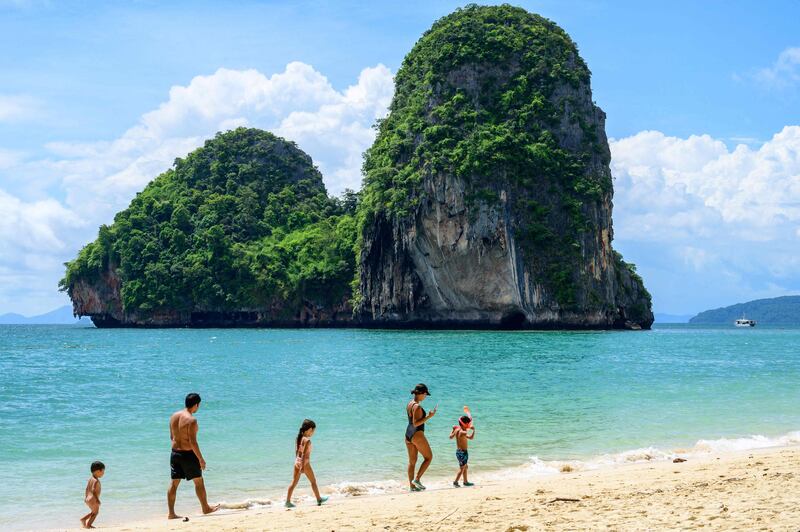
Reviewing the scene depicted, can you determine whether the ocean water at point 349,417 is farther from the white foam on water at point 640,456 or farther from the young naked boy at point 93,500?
the young naked boy at point 93,500

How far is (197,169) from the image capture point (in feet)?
331

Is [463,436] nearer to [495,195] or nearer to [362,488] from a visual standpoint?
[362,488]

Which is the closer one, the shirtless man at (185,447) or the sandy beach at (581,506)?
the sandy beach at (581,506)

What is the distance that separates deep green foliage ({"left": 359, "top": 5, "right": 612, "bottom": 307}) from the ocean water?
3051 centimetres

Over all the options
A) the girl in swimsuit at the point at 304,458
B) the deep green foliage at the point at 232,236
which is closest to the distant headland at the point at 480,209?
the deep green foliage at the point at 232,236

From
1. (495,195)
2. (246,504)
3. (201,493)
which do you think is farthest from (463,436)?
(495,195)

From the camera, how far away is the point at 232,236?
9075cm

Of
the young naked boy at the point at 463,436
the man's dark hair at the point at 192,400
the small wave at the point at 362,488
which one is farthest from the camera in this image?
the small wave at the point at 362,488

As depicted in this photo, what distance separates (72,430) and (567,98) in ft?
194

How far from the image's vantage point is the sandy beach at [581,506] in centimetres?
771

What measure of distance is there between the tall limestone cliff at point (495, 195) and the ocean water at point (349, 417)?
1147 inches

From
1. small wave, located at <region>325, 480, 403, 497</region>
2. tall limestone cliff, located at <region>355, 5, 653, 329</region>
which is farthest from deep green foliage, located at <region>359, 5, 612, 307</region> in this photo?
small wave, located at <region>325, 480, 403, 497</region>

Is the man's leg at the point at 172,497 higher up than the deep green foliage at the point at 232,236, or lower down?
lower down

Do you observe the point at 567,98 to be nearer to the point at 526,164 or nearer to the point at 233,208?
the point at 526,164
